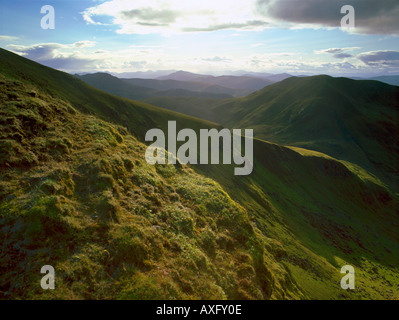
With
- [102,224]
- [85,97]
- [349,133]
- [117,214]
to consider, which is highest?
[349,133]

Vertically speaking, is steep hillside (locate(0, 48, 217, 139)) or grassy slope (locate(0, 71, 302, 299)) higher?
steep hillside (locate(0, 48, 217, 139))

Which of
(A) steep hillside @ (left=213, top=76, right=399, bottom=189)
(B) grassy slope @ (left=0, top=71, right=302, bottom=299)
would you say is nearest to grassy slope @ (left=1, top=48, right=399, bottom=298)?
(B) grassy slope @ (left=0, top=71, right=302, bottom=299)

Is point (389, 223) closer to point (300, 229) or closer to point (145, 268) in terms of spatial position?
point (300, 229)

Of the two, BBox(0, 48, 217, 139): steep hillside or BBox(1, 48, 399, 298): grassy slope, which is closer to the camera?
BBox(1, 48, 399, 298): grassy slope

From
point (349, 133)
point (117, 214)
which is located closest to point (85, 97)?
point (117, 214)

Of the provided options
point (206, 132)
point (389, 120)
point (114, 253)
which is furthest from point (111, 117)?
point (389, 120)

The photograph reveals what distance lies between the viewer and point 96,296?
1136 centimetres

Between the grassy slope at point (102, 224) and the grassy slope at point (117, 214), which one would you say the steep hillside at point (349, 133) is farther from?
the grassy slope at point (102, 224)

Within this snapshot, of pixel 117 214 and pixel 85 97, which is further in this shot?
pixel 85 97

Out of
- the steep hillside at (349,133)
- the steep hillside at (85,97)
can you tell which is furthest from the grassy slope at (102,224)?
the steep hillside at (349,133)

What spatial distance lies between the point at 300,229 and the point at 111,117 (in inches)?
2162

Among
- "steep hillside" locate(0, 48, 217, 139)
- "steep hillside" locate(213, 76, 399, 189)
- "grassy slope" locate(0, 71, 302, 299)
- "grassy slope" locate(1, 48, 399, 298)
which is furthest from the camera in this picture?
"steep hillside" locate(213, 76, 399, 189)

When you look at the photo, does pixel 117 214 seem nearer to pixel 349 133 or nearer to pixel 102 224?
pixel 102 224

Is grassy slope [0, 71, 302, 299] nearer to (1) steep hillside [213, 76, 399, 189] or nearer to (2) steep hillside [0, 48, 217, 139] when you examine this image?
(2) steep hillside [0, 48, 217, 139]
